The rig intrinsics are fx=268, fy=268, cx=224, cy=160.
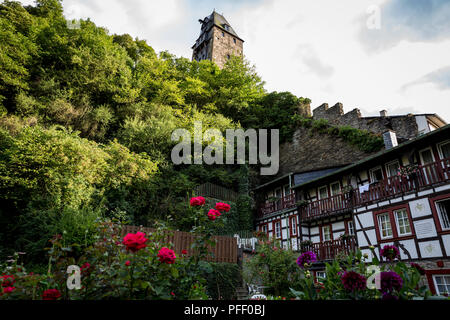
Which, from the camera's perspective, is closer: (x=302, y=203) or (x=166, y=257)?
(x=166, y=257)

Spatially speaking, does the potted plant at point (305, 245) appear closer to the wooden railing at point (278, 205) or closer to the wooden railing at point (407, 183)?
the wooden railing at point (278, 205)

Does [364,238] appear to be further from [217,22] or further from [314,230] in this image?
[217,22]

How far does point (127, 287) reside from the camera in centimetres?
197

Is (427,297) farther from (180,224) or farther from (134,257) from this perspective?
(180,224)

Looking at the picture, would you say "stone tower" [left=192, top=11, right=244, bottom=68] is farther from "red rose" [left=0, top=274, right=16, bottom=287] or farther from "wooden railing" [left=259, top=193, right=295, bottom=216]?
"red rose" [left=0, top=274, right=16, bottom=287]

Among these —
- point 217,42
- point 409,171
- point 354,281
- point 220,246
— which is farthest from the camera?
point 217,42

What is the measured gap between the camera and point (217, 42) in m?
42.2

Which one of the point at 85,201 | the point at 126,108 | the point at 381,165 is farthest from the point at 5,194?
the point at 381,165

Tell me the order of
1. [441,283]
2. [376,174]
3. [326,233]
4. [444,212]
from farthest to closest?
[326,233]
[376,174]
[444,212]
[441,283]

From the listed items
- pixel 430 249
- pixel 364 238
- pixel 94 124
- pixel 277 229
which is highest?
pixel 94 124

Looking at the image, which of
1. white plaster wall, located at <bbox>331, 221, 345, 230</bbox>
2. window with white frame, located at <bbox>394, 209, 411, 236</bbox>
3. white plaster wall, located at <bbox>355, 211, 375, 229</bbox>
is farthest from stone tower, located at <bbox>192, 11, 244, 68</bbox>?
window with white frame, located at <bbox>394, 209, 411, 236</bbox>

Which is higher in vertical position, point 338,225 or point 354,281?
point 338,225

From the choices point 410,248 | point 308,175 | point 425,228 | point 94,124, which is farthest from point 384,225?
point 94,124

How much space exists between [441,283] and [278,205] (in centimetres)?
951
